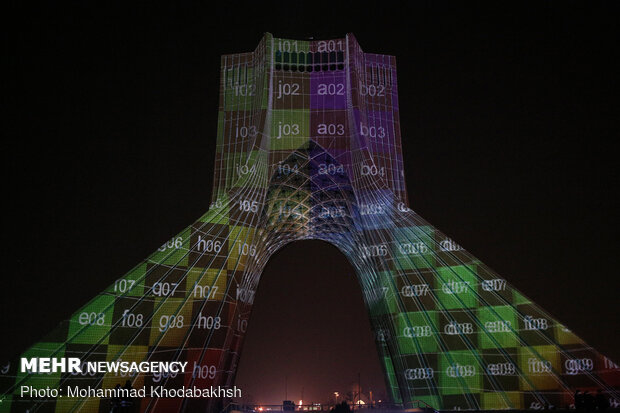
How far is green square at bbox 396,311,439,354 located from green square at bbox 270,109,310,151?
337 inches

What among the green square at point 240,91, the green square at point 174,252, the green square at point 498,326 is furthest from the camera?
the green square at point 240,91

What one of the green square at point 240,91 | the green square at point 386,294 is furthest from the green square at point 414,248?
the green square at point 240,91

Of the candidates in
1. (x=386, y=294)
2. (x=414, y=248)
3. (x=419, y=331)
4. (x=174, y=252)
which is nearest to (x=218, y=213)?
(x=174, y=252)

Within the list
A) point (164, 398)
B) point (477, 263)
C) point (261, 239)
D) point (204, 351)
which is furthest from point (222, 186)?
point (477, 263)

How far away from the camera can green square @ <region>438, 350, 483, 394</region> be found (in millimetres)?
23234

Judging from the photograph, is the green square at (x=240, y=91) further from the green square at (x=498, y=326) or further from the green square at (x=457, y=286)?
the green square at (x=498, y=326)

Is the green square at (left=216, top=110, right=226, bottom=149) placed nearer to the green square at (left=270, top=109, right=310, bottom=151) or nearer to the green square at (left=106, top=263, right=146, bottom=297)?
the green square at (left=270, top=109, right=310, bottom=151)

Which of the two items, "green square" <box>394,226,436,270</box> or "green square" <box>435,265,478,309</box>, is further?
"green square" <box>394,226,436,270</box>

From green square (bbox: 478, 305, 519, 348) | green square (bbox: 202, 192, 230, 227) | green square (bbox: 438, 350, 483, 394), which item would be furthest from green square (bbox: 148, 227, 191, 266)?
green square (bbox: 478, 305, 519, 348)

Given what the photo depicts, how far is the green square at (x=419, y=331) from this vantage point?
24594mm

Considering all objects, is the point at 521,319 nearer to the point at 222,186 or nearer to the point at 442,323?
the point at 442,323

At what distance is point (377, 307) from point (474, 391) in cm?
978

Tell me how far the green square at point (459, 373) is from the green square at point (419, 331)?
722mm

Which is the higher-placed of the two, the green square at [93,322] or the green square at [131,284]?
the green square at [131,284]
